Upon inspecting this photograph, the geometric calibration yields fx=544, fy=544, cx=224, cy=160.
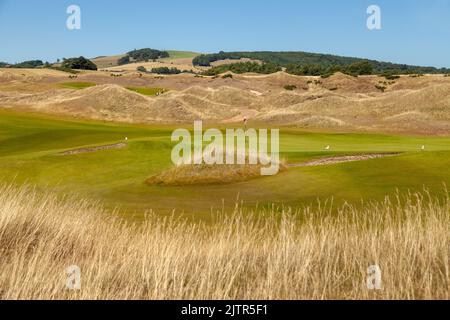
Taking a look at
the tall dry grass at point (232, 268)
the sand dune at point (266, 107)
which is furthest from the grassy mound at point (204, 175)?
the sand dune at point (266, 107)

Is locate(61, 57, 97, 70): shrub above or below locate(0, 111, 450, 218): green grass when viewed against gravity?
above

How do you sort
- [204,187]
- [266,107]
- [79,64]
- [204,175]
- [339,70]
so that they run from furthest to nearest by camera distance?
1. [79,64]
2. [339,70]
3. [266,107]
4. [204,175]
5. [204,187]

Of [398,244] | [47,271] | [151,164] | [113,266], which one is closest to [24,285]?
[47,271]

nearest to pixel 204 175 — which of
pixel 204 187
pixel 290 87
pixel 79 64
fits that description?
pixel 204 187

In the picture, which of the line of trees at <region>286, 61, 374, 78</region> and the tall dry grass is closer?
the tall dry grass

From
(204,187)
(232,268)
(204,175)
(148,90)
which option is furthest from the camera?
(148,90)

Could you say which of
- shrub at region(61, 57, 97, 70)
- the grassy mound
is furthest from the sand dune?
shrub at region(61, 57, 97, 70)

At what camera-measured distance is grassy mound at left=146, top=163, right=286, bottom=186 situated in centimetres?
2611

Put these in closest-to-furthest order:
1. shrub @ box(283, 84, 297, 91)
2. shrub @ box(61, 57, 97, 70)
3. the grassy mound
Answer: the grassy mound
shrub @ box(283, 84, 297, 91)
shrub @ box(61, 57, 97, 70)

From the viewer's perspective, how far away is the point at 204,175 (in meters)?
26.4

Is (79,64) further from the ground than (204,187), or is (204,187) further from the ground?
(79,64)

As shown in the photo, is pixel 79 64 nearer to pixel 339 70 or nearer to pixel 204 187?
pixel 339 70

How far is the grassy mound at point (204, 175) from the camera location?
26.1 meters

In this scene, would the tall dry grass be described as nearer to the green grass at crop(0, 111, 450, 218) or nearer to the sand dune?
the green grass at crop(0, 111, 450, 218)
